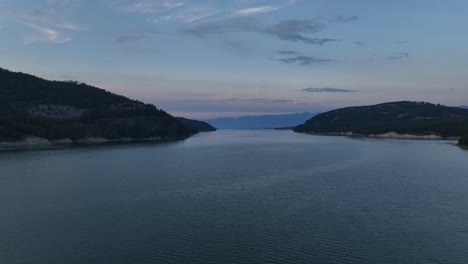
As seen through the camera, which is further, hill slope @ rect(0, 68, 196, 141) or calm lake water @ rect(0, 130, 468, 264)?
hill slope @ rect(0, 68, 196, 141)

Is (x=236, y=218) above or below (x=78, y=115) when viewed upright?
below

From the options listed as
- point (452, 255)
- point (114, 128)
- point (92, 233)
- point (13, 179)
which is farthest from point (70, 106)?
point (452, 255)

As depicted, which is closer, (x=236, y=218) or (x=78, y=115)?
(x=236, y=218)

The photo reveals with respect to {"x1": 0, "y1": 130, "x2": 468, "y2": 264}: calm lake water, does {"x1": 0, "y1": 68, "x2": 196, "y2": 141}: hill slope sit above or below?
above

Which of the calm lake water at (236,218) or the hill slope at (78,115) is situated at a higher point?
the hill slope at (78,115)

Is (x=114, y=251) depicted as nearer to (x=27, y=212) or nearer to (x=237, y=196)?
(x=27, y=212)
